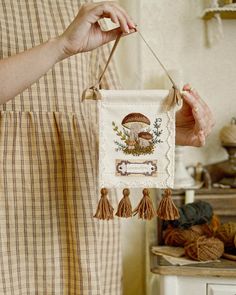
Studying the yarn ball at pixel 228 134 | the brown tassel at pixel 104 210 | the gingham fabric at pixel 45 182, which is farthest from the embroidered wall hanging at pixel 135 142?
the yarn ball at pixel 228 134

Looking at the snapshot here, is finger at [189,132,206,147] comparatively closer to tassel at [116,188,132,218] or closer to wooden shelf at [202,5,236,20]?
tassel at [116,188,132,218]

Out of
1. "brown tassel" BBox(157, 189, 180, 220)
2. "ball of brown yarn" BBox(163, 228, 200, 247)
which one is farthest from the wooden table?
"brown tassel" BBox(157, 189, 180, 220)

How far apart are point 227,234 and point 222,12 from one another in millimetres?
690

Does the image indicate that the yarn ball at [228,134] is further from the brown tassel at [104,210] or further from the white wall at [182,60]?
the brown tassel at [104,210]

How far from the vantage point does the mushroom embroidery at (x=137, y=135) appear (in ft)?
3.23

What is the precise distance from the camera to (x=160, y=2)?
1.59 m

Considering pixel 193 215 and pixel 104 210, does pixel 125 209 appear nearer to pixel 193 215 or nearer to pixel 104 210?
pixel 104 210

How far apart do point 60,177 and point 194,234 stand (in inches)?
15.2

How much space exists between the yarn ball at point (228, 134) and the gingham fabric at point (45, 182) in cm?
54

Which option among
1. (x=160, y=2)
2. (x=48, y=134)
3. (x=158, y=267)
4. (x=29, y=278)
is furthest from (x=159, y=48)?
(x=29, y=278)

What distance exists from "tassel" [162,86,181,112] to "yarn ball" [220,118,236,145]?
24.0 inches

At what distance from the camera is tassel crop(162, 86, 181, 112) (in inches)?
38.1

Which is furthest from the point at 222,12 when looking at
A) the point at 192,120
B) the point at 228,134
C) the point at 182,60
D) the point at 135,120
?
the point at 135,120

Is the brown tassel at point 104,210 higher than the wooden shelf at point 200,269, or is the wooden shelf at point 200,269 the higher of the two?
the brown tassel at point 104,210
